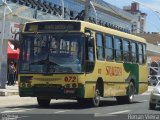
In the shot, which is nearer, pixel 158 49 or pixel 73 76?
pixel 73 76

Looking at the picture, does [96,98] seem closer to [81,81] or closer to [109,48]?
[81,81]

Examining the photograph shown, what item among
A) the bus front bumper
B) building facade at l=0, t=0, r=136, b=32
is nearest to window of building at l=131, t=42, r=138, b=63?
the bus front bumper

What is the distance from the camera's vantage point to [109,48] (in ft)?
76.8

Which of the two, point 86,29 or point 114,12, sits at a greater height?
point 114,12

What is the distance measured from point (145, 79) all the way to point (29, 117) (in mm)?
13156

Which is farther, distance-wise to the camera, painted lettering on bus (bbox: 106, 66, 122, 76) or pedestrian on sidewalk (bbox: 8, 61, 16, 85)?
pedestrian on sidewalk (bbox: 8, 61, 16, 85)

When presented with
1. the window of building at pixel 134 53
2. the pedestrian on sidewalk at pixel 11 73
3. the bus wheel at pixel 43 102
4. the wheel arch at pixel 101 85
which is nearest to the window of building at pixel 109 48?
the wheel arch at pixel 101 85

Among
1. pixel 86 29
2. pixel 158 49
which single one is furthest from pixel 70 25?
pixel 158 49

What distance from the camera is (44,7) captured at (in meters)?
76.4

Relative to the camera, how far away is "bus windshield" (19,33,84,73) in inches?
809

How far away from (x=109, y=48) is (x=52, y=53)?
3464 millimetres

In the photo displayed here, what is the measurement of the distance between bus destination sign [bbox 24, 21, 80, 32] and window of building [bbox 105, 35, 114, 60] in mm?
2519

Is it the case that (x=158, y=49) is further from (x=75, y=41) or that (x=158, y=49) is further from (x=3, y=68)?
(x=75, y=41)

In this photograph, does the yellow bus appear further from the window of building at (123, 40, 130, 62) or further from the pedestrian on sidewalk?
the pedestrian on sidewalk
